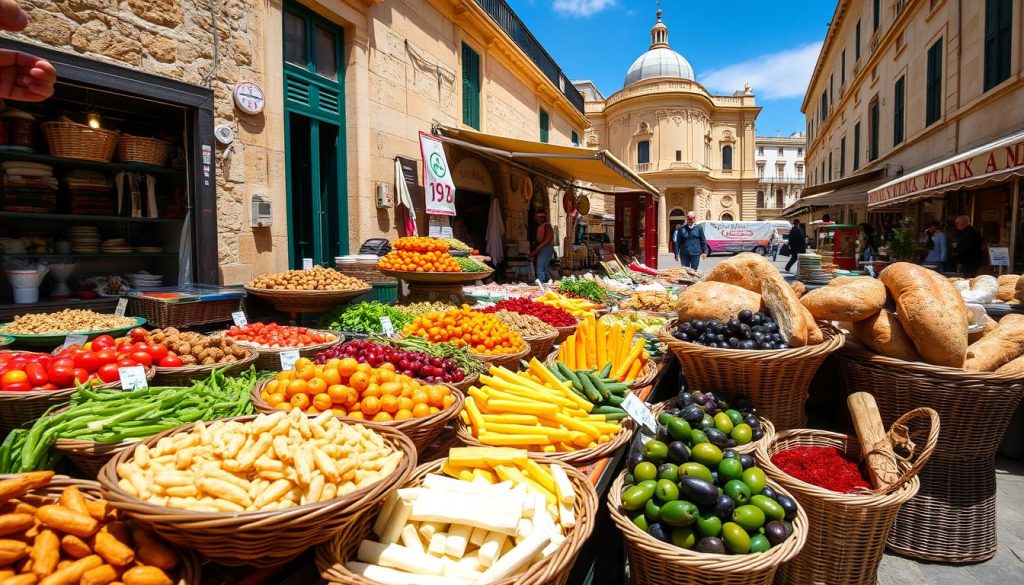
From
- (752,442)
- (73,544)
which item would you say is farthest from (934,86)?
(73,544)

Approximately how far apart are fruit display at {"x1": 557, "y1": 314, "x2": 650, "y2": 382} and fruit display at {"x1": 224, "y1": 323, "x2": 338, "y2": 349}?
1.81m

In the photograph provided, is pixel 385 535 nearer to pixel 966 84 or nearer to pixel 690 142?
pixel 966 84

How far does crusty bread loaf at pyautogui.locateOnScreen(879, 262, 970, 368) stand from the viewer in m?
2.90

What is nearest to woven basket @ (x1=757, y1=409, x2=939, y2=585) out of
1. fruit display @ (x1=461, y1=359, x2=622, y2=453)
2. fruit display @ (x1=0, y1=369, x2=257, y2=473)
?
fruit display @ (x1=461, y1=359, x2=622, y2=453)

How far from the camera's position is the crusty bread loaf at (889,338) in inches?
123

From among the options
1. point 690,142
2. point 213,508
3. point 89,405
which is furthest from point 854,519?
point 690,142

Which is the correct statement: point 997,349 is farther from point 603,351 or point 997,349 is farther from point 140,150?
point 140,150

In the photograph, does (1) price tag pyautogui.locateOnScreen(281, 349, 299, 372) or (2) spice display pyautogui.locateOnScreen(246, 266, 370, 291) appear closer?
(1) price tag pyautogui.locateOnScreen(281, 349, 299, 372)

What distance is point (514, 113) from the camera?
44.3 feet

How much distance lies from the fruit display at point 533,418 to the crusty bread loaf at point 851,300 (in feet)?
5.67

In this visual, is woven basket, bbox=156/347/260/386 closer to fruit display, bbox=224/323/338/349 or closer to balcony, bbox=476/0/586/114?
fruit display, bbox=224/323/338/349

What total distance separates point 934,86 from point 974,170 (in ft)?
34.5

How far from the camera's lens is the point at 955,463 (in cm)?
299

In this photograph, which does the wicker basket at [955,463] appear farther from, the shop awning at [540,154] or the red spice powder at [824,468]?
the shop awning at [540,154]
